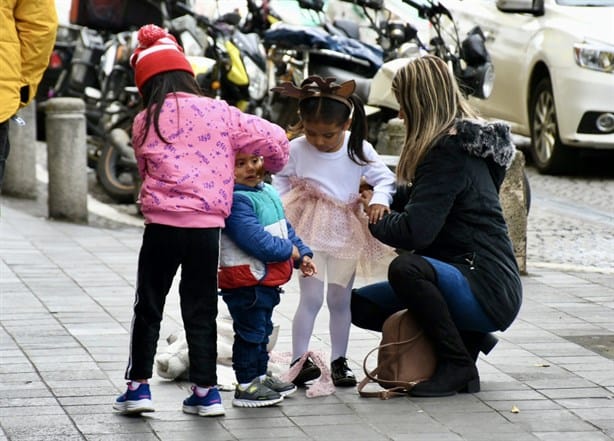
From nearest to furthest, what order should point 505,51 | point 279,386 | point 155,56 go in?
point 155,56
point 279,386
point 505,51

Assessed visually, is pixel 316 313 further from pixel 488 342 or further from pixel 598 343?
pixel 598 343

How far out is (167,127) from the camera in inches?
219

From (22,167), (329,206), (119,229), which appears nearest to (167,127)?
(329,206)

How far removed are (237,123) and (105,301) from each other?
2729 millimetres

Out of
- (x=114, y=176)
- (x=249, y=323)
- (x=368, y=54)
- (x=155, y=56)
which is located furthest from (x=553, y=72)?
(x=155, y=56)

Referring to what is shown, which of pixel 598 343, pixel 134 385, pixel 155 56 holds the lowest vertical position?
pixel 598 343

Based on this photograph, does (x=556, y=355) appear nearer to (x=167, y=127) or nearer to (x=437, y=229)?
(x=437, y=229)

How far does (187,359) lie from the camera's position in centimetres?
631

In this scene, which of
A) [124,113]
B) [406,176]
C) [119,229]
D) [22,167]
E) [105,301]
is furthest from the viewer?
[124,113]

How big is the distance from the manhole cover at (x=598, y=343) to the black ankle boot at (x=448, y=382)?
3.41ft

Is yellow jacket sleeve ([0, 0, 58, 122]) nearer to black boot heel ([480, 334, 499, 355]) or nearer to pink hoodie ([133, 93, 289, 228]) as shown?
pink hoodie ([133, 93, 289, 228])

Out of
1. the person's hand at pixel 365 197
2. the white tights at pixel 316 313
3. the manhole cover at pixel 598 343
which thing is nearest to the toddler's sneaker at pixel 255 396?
the white tights at pixel 316 313

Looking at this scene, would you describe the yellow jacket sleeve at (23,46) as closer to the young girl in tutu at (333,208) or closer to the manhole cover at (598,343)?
the young girl in tutu at (333,208)

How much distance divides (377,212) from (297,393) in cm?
82
